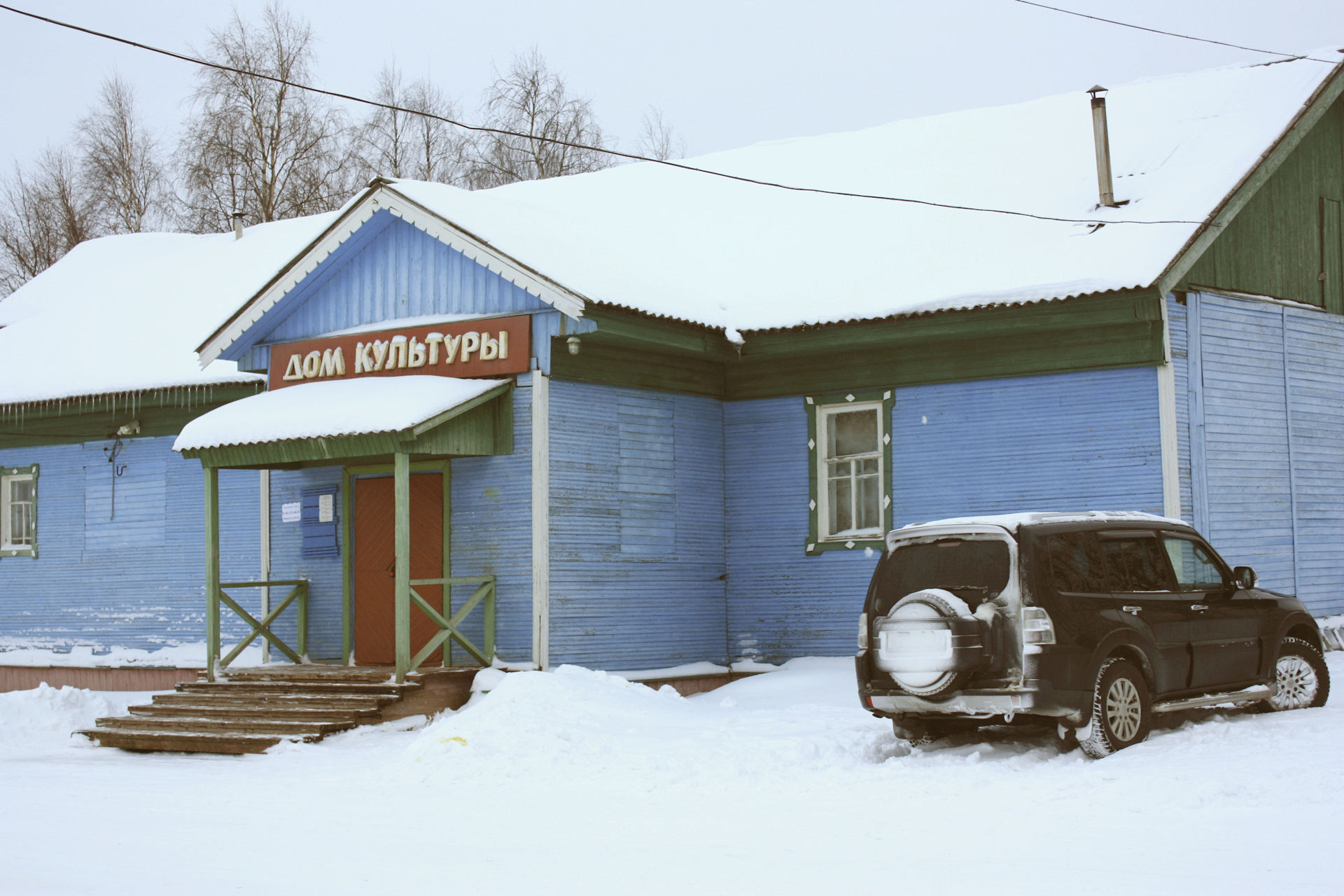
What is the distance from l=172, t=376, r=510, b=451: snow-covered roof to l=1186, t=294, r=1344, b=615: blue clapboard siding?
23.9ft

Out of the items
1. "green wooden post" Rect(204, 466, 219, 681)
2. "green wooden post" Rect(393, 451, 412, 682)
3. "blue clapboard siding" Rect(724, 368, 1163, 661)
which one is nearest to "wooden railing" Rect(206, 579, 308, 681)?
"green wooden post" Rect(204, 466, 219, 681)

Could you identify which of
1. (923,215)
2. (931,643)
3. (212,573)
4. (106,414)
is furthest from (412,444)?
(106,414)

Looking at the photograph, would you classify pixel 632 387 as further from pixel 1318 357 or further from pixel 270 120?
pixel 270 120

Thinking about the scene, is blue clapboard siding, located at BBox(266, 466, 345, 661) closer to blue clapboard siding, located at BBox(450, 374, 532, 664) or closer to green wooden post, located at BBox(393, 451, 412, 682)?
blue clapboard siding, located at BBox(450, 374, 532, 664)

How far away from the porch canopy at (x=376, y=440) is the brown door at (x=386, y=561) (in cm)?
15

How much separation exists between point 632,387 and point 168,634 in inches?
297

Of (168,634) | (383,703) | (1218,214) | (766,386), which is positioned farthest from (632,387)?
(168,634)

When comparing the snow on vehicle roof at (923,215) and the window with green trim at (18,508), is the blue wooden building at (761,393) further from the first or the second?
the window with green trim at (18,508)

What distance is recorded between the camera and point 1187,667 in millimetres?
10695

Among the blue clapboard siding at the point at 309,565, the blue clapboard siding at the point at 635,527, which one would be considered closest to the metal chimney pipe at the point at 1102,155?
the blue clapboard siding at the point at 635,527

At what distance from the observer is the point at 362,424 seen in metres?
14.0

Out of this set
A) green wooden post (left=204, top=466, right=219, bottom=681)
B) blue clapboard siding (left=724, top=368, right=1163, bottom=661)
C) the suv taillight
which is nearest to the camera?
the suv taillight


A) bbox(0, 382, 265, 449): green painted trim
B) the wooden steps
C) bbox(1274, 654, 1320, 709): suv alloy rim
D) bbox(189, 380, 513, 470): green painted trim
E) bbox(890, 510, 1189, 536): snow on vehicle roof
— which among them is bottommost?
the wooden steps

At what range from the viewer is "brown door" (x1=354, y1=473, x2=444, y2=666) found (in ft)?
Result: 51.1
